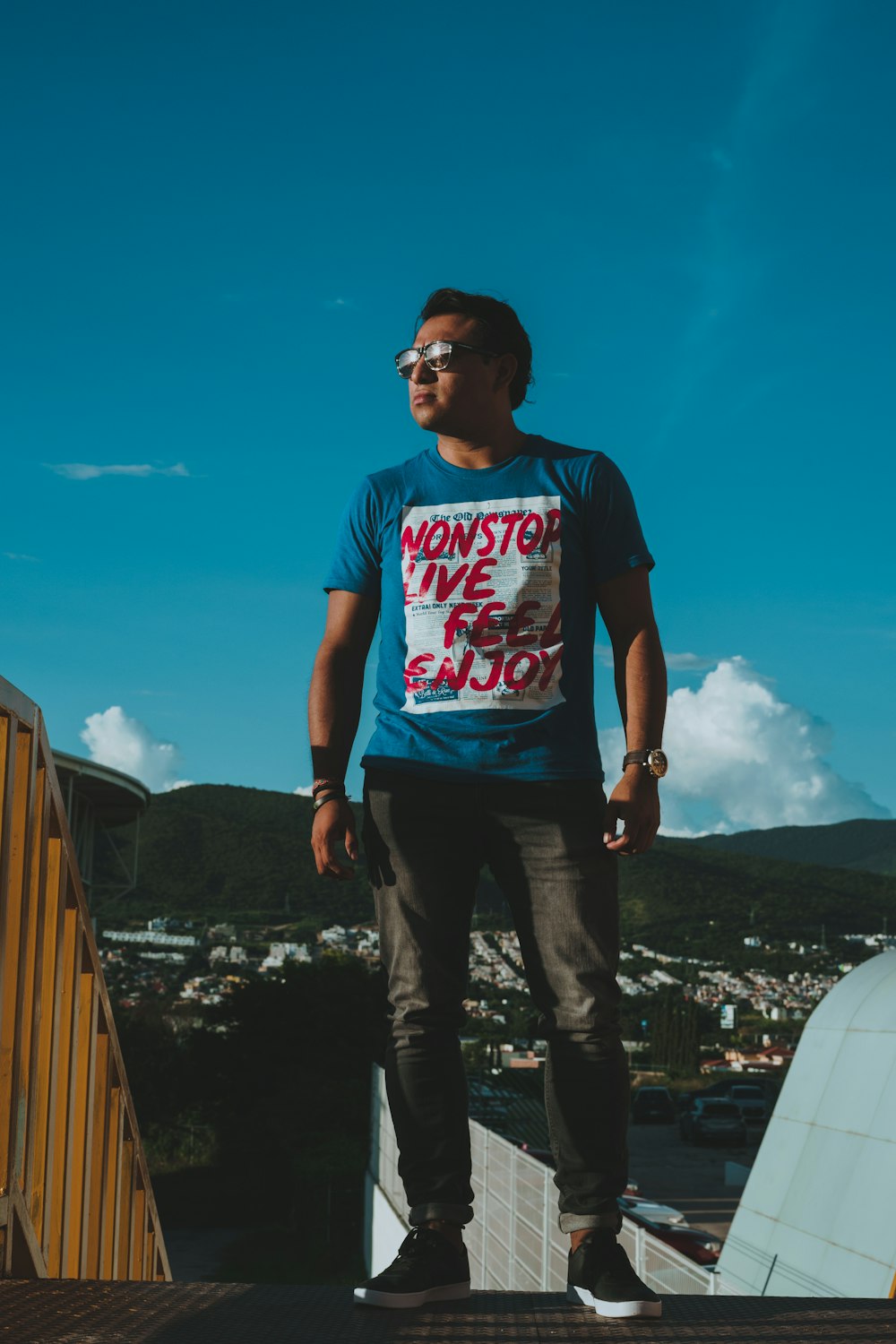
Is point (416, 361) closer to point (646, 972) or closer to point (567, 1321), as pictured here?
point (567, 1321)

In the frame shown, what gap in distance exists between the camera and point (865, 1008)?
1081 centimetres

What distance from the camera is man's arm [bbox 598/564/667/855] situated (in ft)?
9.23

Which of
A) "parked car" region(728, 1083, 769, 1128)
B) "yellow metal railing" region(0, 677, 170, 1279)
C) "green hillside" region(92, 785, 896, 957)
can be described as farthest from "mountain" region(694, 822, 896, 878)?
"yellow metal railing" region(0, 677, 170, 1279)

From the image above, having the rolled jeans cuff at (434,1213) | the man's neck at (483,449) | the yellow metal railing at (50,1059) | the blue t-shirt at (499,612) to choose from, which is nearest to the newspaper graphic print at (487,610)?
the blue t-shirt at (499,612)

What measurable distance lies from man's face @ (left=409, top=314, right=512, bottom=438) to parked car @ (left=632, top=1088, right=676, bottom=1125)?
52.2 metres

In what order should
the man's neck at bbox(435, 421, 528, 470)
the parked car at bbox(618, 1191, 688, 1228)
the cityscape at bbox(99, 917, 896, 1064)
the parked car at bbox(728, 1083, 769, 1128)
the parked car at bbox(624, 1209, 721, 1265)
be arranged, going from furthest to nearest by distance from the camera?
the cityscape at bbox(99, 917, 896, 1064) → the parked car at bbox(728, 1083, 769, 1128) → the parked car at bbox(618, 1191, 688, 1228) → the parked car at bbox(624, 1209, 721, 1265) → the man's neck at bbox(435, 421, 528, 470)

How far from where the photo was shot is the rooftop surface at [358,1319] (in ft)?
7.11

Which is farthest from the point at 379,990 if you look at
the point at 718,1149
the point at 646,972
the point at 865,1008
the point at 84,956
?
the point at 646,972

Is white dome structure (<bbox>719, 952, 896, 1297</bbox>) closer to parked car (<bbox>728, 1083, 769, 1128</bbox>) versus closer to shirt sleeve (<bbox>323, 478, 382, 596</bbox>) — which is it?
shirt sleeve (<bbox>323, 478, 382, 596</bbox>)

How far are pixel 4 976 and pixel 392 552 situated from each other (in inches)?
46.7

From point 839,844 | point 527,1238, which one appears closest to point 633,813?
point 527,1238

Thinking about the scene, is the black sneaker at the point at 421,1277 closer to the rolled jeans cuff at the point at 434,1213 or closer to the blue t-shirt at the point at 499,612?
the rolled jeans cuff at the point at 434,1213

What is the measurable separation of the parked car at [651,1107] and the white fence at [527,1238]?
3765 cm

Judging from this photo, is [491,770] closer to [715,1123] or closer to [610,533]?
[610,533]
